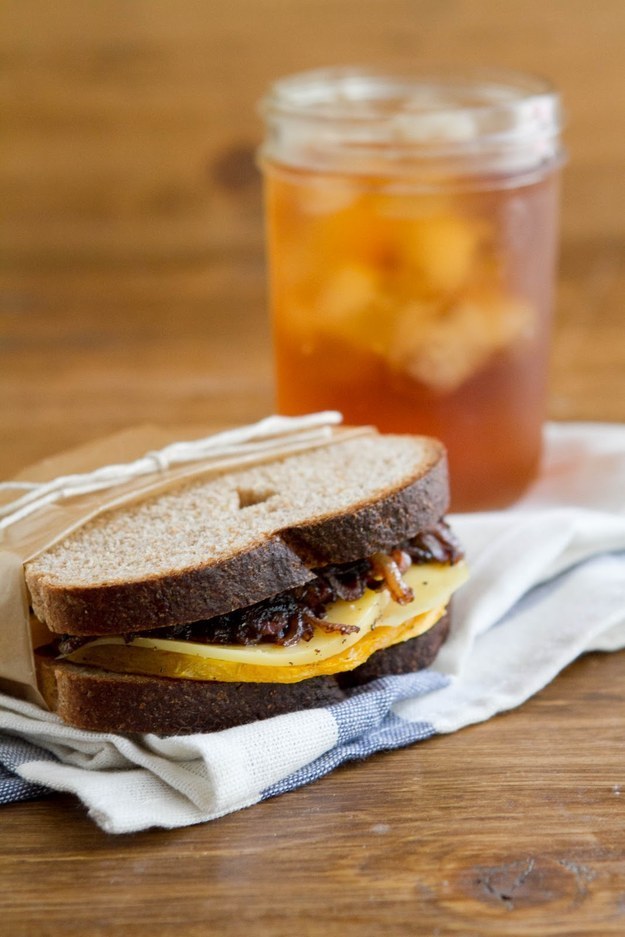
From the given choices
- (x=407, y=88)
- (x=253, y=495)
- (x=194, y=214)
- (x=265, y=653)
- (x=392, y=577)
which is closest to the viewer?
(x=265, y=653)

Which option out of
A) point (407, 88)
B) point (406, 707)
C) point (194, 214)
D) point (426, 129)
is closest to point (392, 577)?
point (406, 707)

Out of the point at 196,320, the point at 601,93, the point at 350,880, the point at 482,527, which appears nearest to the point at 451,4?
the point at 601,93

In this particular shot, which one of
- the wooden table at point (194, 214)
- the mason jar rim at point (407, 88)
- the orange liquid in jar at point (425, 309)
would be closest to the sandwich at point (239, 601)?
the wooden table at point (194, 214)

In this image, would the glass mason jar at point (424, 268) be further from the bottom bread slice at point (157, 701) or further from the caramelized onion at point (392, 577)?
the bottom bread slice at point (157, 701)

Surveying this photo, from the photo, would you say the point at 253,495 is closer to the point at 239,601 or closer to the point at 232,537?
the point at 232,537

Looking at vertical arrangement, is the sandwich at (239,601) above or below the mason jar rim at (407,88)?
below

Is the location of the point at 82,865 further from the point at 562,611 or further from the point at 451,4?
the point at 451,4

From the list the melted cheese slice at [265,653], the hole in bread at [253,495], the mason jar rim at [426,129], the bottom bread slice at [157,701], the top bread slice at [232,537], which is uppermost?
the mason jar rim at [426,129]
